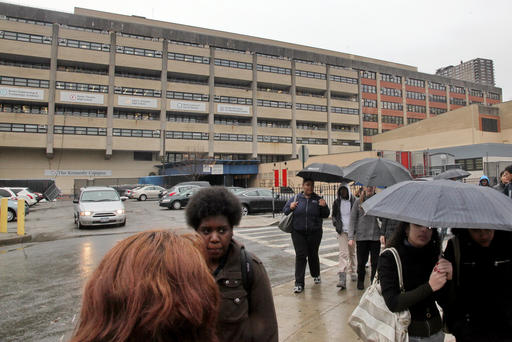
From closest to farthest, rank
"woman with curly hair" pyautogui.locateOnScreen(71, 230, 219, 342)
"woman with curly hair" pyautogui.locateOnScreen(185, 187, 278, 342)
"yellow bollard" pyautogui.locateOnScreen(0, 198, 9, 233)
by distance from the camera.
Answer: "woman with curly hair" pyautogui.locateOnScreen(71, 230, 219, 342) < "woman with curly hair" pyautogui.locateOnScreen(185, 187, 278, 342) < "yellow bollard" pyautogui.locateOnScreen(0, 198, 9, 233)

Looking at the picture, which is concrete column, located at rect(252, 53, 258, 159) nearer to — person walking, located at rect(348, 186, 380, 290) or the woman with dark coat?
person walking, located at rect(348, 186, 380, 290)

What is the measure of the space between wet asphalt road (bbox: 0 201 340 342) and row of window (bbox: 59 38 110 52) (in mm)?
41463

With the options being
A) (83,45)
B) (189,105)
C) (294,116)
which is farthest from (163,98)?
(294,116)

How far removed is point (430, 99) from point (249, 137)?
42.8m

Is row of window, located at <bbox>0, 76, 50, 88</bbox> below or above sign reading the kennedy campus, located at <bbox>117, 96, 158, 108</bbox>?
above

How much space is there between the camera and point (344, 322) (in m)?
4.09

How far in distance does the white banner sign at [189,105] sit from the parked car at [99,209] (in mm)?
36427

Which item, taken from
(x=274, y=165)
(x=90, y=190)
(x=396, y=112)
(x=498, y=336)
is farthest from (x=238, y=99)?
(x=498, y=336)

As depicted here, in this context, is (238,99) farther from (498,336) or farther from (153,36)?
(498,336)

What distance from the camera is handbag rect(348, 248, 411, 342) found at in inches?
86.9

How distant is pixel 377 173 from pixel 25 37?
52.2m

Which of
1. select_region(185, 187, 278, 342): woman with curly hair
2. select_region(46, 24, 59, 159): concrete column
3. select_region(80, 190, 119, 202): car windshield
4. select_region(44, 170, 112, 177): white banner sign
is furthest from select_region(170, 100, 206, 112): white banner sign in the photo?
select_region(185, 187, 278, 342): woman with curly hair

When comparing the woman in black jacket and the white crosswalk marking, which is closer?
the woman in black jacket

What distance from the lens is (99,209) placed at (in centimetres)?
1323
